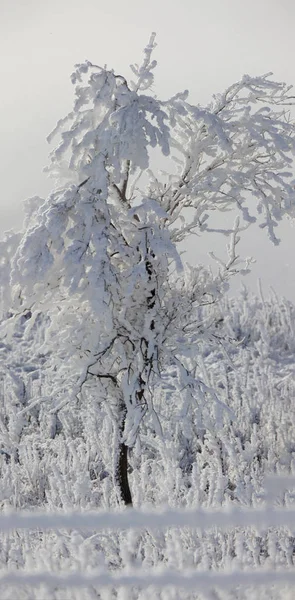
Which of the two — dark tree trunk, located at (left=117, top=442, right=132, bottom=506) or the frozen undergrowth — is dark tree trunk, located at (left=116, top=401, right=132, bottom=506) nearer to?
dark tree trunk, located at (left=117, top=442, right=132, bottom=506)

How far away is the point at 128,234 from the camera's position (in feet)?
14.8

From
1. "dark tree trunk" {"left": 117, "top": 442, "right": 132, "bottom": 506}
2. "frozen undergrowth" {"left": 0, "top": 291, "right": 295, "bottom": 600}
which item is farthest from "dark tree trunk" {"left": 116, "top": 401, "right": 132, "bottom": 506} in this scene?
"frozen undergrowth" {"left": 0, "top": 291, "right": 295, "bottom": 600}

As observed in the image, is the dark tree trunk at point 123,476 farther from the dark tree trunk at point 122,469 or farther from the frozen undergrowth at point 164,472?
the frozen undergrowth at point 164,472

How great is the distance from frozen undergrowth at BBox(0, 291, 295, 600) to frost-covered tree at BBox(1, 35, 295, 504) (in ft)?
1.09

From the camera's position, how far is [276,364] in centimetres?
1084

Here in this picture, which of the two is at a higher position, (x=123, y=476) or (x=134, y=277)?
(x=134, y=277)

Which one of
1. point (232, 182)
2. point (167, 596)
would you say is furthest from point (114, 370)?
point (167, 596)

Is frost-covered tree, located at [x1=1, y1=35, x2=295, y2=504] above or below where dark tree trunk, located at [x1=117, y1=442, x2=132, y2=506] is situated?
above

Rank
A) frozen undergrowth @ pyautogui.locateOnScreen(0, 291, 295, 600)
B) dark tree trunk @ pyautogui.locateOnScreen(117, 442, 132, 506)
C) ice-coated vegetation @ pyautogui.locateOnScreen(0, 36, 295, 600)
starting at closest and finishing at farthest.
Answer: frozen undergrowth @ pyautogui.locateOnScreen(0, 291, 295, 600) < ice-coated vegetation @ pyautogui.locateOnScreen(0, 36, 295, 600) < dark tree trunk @ pyautogui.locateOnScreen(117, 442, 132, 506)

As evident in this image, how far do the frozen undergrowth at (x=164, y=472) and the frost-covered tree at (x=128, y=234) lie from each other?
333 mm

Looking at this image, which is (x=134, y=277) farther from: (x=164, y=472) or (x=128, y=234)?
(x=164, y=472)

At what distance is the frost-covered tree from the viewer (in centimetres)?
393

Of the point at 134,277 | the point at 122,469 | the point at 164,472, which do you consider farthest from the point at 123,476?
the point at 134,277

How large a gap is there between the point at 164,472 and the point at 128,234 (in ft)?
7.38
